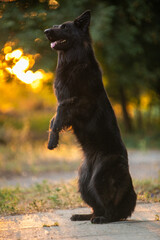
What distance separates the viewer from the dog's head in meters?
3.80

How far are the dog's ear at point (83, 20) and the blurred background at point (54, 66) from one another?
134 centimetres

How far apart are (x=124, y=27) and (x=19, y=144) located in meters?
5.49

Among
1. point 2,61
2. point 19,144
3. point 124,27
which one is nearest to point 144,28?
A: point 124,27

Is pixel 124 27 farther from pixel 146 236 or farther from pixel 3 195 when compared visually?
pixel 146 236

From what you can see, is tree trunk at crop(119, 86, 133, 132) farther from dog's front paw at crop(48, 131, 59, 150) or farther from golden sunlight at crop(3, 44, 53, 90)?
dog's front paw at crop(48, 131, 59, 150)

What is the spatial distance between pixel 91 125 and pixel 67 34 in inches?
42.0

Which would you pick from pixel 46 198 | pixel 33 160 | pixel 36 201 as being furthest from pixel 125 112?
pixel 36 201

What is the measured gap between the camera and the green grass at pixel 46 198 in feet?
14.8

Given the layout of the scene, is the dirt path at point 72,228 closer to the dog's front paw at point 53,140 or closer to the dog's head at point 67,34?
the dog's front paw at point 53,140

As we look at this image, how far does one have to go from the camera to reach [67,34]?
380cm

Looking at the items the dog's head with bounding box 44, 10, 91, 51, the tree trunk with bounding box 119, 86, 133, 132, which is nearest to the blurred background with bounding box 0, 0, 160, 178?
the tree trunk with bounding box 119, 86, 133, 132

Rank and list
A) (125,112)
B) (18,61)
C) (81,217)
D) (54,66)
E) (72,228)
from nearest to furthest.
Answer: (72,228), (81,217), (18,61), (54,66), (125,112)

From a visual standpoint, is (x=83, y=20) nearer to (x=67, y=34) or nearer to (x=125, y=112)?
(x=67, y=34)

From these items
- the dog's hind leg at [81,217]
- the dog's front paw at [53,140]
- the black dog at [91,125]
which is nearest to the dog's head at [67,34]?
the black dog at [91,125]
